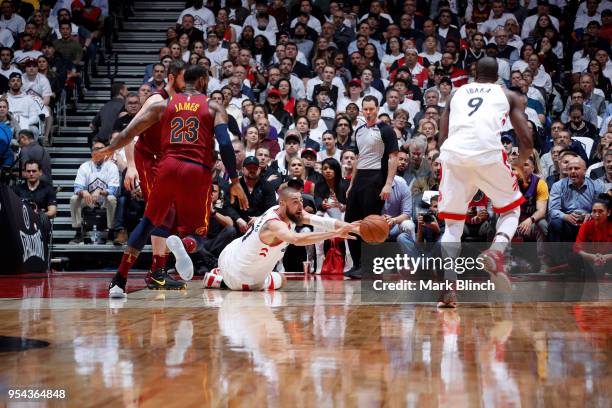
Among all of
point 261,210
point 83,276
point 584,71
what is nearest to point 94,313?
point 83,276

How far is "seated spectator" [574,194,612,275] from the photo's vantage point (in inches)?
339

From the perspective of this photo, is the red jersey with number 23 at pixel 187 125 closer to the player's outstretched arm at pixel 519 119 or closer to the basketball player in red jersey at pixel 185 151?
the basketball player in red jersey at pixel 185 151

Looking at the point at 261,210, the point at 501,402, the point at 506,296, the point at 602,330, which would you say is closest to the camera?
the point at 501,402

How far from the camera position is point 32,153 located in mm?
11875

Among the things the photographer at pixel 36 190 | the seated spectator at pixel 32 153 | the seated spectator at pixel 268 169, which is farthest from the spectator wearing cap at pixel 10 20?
the seated spectator at pixel 268 169

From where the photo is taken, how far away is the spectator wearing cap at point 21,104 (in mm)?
13414

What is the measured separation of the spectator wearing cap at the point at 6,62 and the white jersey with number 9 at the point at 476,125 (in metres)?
10.1

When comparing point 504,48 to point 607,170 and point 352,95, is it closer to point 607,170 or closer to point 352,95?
point 352,95

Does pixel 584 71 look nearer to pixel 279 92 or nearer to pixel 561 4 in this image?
pixel 561 4

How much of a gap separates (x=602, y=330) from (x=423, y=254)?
4.33 metres

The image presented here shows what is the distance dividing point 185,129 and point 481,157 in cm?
246

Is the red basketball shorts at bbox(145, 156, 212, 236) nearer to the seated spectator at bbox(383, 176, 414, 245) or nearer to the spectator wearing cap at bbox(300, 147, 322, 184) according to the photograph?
the seated spectator at bbox(383, 176, 414, 245)

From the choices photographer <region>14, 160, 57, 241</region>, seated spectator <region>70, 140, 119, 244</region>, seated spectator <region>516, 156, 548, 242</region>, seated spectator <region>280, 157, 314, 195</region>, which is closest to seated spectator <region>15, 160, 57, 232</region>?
photographer <region>14, 160, 57, 241</region>

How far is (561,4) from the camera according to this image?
15.9 m
